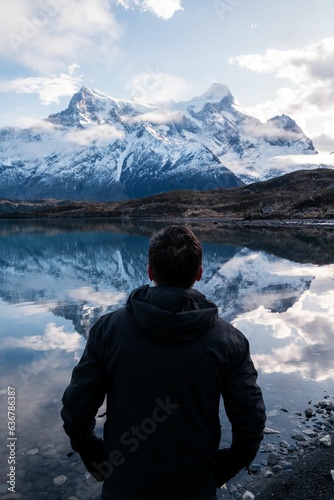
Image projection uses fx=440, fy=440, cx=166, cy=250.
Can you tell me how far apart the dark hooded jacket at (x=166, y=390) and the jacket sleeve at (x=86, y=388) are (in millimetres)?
11

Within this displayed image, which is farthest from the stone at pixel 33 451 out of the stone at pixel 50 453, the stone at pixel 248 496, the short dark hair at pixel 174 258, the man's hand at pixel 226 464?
the short dark hair at pixel 174 258

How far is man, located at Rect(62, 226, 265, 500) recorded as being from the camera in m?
4.50

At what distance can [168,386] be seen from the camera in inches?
179

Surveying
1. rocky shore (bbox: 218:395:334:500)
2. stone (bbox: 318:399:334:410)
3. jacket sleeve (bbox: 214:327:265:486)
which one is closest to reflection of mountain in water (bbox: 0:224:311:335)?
stone (bbox: 318:399:334:410)

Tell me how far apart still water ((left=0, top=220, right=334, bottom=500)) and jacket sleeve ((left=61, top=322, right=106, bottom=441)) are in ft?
17.9

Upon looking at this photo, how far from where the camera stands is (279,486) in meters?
9.19

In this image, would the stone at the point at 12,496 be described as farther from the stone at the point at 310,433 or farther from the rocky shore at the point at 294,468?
the stone at the point at 310,433

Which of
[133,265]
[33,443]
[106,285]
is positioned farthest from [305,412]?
[133,265]

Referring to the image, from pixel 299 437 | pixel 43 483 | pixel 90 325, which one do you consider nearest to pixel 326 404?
pixel 299 437

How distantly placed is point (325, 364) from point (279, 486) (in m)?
8.09

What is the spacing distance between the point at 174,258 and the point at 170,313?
662 millimetres

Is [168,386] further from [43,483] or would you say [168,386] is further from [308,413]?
[308,413]

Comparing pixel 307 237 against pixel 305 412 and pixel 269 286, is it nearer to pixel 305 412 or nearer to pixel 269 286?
pixel 269 286

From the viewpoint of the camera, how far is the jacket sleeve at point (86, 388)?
188 inches
